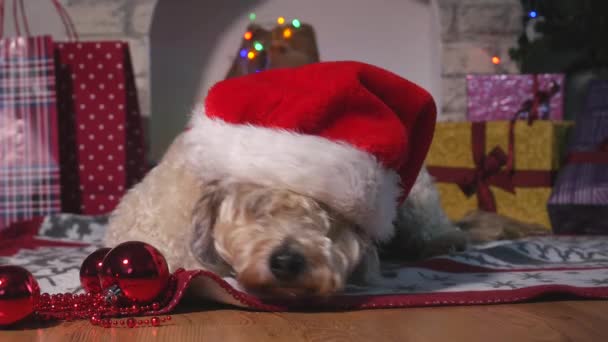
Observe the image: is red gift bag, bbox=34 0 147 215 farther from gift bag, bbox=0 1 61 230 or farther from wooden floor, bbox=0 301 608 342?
wooden floor, bbox=0 301 608 342

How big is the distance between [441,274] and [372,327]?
0.42 m

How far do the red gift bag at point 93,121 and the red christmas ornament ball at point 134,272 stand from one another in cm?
147

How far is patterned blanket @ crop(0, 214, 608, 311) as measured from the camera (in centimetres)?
107

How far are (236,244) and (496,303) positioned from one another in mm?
444

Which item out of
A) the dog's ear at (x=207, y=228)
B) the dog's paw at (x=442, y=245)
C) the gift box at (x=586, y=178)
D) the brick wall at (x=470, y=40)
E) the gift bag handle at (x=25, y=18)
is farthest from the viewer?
the brick wall at (x=470, y=40)

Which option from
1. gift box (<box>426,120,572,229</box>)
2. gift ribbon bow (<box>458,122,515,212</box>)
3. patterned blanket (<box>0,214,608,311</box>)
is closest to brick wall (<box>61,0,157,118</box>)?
patterned blanket (<box>0,214,608,311</box>)

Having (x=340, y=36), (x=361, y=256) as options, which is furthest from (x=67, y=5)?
(x=361, y=256)

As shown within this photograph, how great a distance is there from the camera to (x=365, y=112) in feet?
3.67

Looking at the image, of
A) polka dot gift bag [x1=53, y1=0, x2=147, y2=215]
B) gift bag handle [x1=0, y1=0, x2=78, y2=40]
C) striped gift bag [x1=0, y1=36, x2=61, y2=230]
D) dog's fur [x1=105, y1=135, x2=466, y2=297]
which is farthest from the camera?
gift bag handle [x1=0, y1=0, x2=78, y2=40]

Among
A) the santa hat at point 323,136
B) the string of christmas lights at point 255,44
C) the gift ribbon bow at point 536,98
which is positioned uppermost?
the string of christmas lights at point 255,44

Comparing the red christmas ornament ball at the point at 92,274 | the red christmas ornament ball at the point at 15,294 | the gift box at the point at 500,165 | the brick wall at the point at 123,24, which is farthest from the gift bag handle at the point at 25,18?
the red christmas ornament ball at the point at 15,294

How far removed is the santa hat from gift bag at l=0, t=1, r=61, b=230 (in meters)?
1.29

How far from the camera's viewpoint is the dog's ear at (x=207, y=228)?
1186mm

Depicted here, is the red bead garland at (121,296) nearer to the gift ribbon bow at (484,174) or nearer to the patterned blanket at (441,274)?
the patterned blanket at (441,274)
